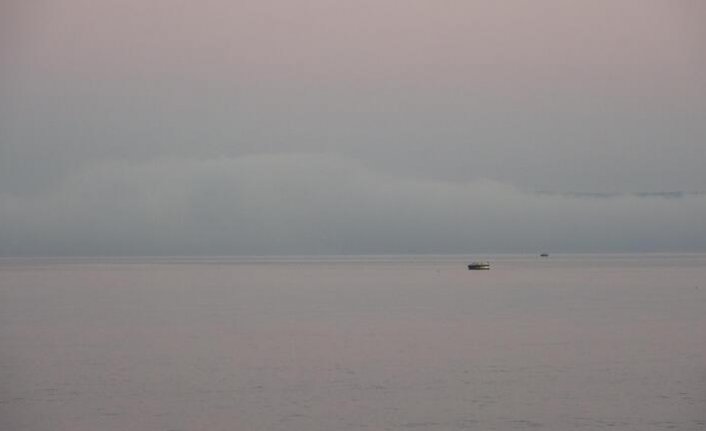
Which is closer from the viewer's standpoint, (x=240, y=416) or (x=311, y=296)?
(x=240, y=416)

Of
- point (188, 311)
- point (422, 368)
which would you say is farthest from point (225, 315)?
point (422, 368)

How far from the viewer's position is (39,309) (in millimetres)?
104625

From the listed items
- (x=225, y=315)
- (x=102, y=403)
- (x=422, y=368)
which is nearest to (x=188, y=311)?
(x=225, y=315)

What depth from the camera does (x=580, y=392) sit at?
149 feet

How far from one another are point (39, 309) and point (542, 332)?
53.4 meters

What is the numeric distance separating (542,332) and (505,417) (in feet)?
114

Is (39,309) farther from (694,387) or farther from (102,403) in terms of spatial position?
(694,387)

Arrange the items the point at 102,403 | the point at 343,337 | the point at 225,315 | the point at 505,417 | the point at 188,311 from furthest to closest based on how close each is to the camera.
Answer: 1. the point at 188,311
2. the point at 225,315
3. the point at 343,337
4. the point at 102,403
5. the point at 505,417

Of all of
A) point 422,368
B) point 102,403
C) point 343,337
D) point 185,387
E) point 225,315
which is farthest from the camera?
point 225,315

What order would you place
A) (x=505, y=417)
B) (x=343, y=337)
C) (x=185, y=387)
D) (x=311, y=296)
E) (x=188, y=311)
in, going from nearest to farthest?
(x=505, y=417), (x=185, y=387), (x=343, y=337), (x=188, y=311), (x=311, y=296)

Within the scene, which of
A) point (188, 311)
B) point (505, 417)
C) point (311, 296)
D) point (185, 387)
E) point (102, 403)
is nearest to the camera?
point (505, 417)

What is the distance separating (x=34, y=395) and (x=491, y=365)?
2223cm

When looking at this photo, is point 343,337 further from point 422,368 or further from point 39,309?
point 39,309

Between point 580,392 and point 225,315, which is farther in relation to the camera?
point 225,315
